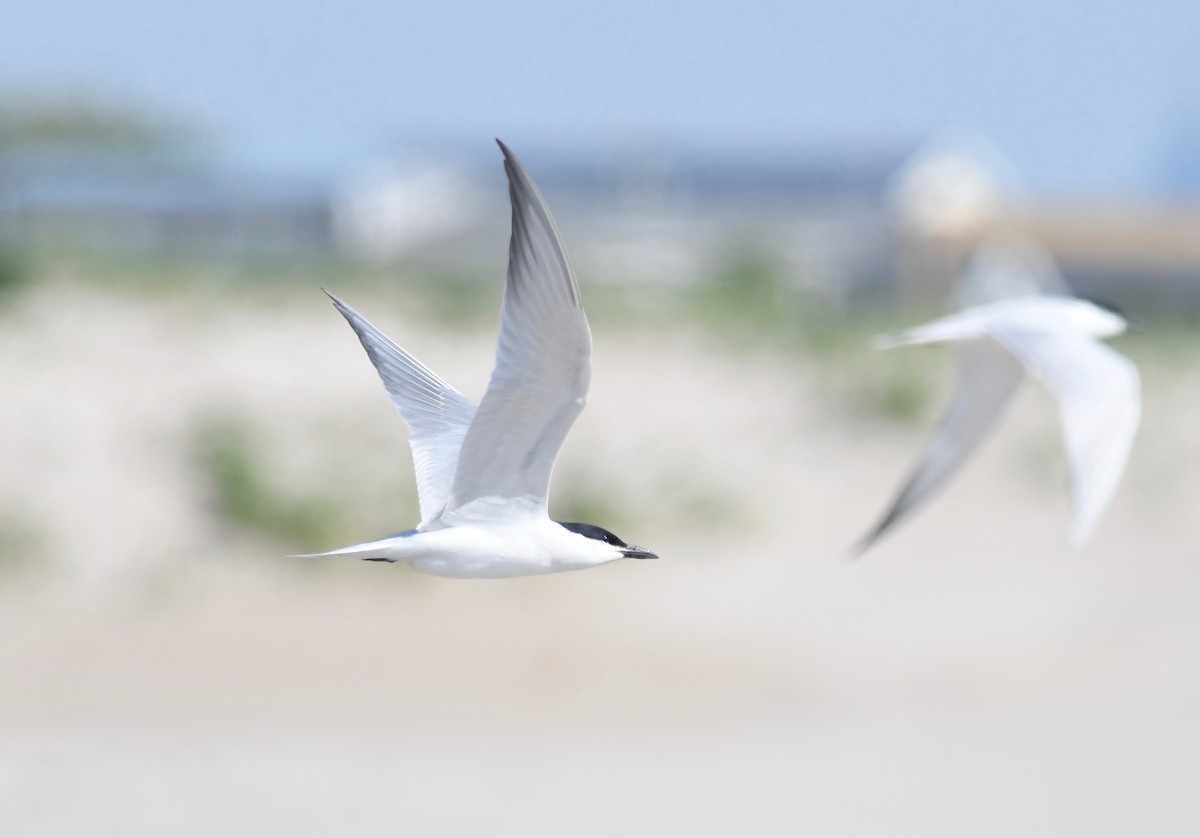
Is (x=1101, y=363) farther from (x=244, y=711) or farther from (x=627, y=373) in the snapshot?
(x=627, y=373)

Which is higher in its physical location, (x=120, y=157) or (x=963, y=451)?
(x=120, y=157)

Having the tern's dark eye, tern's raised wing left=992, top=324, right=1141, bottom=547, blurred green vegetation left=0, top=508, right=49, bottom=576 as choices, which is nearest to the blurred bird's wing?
blurred green vegetation left=0, top=508, right=49, bottom=576

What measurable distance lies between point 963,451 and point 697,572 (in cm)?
452

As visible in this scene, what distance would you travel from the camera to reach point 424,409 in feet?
7.25

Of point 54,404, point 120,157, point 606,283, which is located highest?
point 120,157

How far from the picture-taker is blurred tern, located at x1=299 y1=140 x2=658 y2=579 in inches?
70.2

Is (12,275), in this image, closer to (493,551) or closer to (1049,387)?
(1049,387)

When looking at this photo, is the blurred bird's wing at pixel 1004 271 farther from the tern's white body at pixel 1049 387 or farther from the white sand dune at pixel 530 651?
the tern's white body at pixel 1049 387

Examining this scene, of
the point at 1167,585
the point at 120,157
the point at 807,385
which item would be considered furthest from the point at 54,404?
the point at 120,157

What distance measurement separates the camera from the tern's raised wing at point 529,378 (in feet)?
5.74

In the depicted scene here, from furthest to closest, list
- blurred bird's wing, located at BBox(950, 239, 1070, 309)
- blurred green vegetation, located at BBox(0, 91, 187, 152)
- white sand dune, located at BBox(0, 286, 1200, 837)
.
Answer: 1. blurred green vegetation, located at BBox(0, 91, 187, 152)
2. blurred bird's wing, located at BBox(950, 239, 1070, 309)
3. white sand dune, located at BBox(0, 286, 1200, 837)

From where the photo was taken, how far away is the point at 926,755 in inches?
265

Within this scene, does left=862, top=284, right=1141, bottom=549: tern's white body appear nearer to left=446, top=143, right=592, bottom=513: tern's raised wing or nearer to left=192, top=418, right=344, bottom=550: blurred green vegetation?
left=446, top=143, right=592, bottom=513: tern's raised wing

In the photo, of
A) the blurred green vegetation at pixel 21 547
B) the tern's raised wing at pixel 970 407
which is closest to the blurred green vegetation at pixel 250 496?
the blurred green vegetation at pixel 21 547
